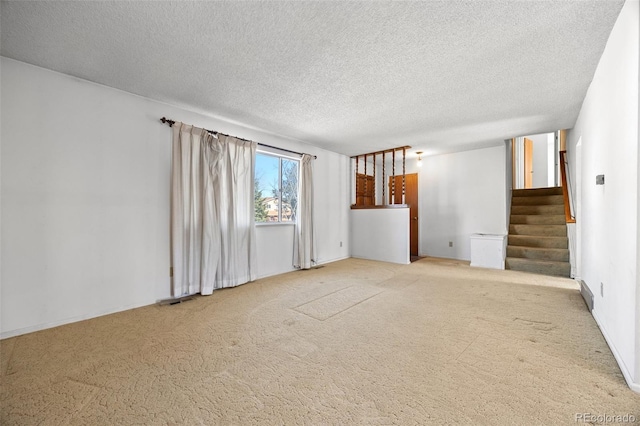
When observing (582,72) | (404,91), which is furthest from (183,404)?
(582,72)

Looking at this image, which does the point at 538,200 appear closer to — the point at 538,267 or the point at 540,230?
the point at 540,230

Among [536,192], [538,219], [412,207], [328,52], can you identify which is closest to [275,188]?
[328,52]

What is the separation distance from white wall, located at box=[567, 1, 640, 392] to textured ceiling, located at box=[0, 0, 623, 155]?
28cm

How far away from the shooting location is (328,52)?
87.2 inches

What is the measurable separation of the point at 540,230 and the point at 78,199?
7.24m

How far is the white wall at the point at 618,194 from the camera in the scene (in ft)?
5.14

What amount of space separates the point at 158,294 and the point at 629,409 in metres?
4.05

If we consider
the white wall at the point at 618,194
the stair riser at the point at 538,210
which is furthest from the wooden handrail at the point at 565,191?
the white wall at the point at 618,194

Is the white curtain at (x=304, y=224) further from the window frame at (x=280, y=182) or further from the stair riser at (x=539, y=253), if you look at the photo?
the stair riser at (x=539, y=253)

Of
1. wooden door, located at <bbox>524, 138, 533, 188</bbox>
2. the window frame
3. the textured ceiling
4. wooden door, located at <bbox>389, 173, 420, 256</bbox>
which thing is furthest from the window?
wooden door, located at <bbox>524, 138, 533, 188</bbox>

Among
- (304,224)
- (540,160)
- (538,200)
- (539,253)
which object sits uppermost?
(540,160)

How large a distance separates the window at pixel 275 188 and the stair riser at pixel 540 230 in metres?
4.52

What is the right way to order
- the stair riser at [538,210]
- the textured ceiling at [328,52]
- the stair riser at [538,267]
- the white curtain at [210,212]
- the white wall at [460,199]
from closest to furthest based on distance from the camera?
the textured ceiling at [328,52] < the white curtain at [210,212] < the stair riser at [538,267] < the stair riser at [538,210] < the white wall at [460,199]

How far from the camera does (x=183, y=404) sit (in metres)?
1.47
